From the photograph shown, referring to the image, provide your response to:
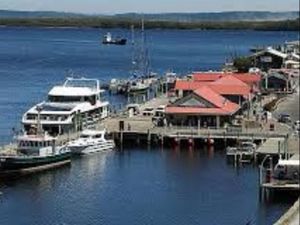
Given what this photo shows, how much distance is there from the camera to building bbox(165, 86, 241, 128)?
30875 mm

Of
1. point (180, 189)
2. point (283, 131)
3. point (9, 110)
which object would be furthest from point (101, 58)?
point (180, 189)

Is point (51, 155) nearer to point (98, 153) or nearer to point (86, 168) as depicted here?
point (86, 168)

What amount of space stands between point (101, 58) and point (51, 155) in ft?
209

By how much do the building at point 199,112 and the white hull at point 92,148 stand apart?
2.88 meters

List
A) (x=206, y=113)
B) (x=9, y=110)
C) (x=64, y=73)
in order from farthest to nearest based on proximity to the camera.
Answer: (x=64, y=73) → (x=9, y=110) → (x=206, y=113)

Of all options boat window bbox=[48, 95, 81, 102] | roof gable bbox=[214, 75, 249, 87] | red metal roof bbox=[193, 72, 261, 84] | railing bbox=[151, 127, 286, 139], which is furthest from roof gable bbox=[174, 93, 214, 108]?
red metal roof bbox=[193, 72, 261, 84]

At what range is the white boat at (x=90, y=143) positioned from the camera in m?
28.5

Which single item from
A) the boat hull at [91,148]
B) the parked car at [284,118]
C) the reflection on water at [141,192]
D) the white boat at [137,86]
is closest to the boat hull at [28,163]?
the reflection on water at [141,192]

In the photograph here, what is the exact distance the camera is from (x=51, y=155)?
2598cm

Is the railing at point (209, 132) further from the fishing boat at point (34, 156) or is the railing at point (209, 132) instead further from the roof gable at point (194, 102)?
the fishing boat at point (34, 156)

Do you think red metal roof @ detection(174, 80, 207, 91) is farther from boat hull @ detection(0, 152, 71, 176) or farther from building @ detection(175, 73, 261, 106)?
boat hull @ detection(0, 152, 71, 176)

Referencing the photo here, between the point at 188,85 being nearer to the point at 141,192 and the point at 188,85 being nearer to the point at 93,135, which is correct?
the point at 93,135

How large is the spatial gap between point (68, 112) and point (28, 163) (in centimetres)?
710

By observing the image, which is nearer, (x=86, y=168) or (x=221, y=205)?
(x=221, y=205)
